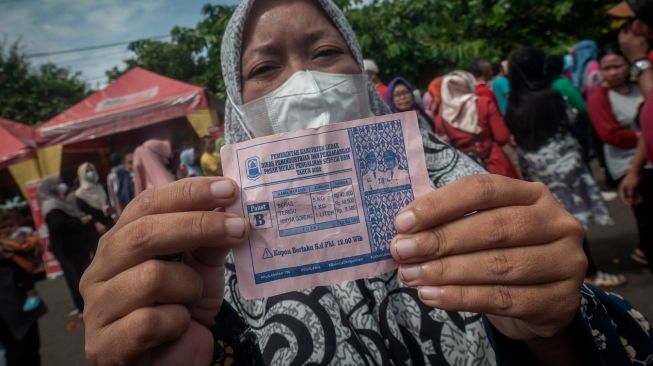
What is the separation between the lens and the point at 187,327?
31.7 inches

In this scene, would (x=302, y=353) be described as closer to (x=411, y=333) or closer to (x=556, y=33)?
(x=411, y=333)

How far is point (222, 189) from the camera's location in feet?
2.59

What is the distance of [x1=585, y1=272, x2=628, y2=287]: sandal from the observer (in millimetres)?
3215

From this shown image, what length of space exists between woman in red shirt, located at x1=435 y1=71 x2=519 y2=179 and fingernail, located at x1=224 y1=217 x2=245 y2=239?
110 inches

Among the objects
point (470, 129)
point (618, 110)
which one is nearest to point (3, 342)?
point (470, 129)

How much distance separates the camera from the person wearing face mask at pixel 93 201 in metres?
5.92

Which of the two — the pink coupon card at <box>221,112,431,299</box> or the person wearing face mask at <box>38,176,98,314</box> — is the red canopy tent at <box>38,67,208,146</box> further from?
the pink coupon card at <box>221,112,431,299</box>

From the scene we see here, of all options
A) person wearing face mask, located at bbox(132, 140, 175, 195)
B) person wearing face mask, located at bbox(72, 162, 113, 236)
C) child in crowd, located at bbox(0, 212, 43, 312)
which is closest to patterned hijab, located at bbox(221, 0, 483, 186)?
child in crowd, located at bbox(0, 212, 43, 312)

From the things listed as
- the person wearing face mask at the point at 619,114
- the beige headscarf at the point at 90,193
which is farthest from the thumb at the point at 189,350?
the beige headscarf at the point at 90,193

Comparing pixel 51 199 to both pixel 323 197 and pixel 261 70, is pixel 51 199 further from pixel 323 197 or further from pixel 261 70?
pixel 323 197

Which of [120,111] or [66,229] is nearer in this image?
[66,229]

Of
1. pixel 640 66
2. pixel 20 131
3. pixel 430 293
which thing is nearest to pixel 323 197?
pixel 430 293

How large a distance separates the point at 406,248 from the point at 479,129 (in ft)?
9.23

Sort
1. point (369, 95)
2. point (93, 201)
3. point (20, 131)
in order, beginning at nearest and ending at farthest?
point (369, 95) → point (93, 201) → point (20, 131)
